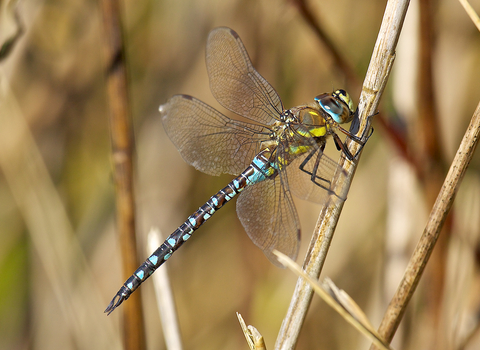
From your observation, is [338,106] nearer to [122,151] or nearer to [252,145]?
[252,145]

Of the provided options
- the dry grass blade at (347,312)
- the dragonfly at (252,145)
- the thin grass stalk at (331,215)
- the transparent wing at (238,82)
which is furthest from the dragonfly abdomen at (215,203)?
the dry grass blade at (347,312)

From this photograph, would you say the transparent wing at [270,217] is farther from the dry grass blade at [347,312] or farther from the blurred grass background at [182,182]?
the blurred grass background at [182,182]

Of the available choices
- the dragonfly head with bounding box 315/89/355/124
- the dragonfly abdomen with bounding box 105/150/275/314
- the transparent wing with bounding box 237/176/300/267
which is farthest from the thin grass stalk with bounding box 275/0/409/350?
the dragonfly abdomen with bounding box 105/150/275/314

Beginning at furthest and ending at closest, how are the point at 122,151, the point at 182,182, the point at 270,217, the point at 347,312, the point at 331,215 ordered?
the point at 182,182 < the point at 270,217 < the point at 122,151 < the point at 331,215 < the point at 347,312

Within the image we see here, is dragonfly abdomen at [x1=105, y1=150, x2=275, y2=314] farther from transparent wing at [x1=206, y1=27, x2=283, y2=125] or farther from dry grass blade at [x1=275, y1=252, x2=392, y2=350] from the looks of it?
dry grass blade at [x1=275, y1=252, x2=392, y2=350]

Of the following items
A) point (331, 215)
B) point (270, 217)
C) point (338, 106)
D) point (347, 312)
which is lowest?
point (347, 312)

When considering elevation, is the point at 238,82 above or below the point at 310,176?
above

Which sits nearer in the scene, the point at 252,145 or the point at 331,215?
the point at 331,215

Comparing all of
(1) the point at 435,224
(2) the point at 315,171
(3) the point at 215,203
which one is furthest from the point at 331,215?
(3) the point at 215,203

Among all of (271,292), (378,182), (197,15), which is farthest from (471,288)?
(197,15)
